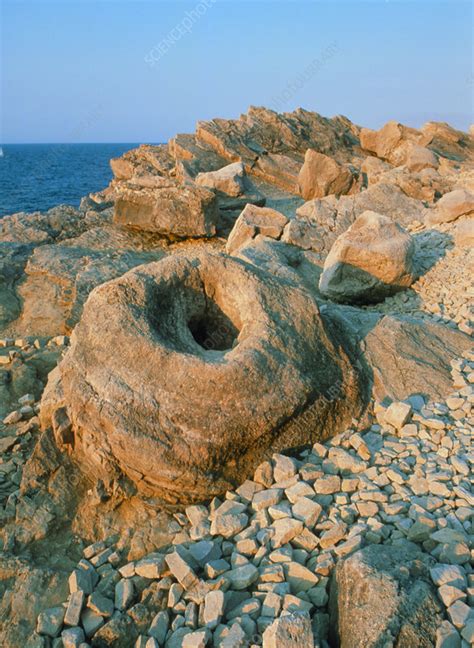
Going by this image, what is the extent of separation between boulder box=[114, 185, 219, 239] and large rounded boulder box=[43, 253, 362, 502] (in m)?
6.84

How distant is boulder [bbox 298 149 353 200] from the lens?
55.4 ft

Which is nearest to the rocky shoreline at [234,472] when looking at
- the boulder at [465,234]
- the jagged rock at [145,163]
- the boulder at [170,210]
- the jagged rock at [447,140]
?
the boulder at [465,234]

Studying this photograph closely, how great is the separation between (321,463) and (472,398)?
1804 mm

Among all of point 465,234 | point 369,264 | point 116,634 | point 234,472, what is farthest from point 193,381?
point 465,234

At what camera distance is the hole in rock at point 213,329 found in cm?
488

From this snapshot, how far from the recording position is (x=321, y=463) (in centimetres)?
414

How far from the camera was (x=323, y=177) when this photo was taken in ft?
55.4

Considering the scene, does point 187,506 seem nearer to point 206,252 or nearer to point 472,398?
point 206,252

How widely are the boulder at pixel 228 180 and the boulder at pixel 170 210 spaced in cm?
238

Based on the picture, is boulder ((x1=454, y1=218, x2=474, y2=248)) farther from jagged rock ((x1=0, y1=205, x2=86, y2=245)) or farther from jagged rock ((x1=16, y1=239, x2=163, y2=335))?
jagged rock ((x1=0, y1=205, x2=86, y2=245))

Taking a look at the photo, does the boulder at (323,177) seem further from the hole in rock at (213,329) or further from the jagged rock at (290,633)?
the jagged rock at (290,633)

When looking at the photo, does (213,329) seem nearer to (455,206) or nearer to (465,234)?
(465,234)

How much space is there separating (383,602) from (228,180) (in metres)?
12.8

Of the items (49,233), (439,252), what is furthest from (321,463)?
(49,233)
